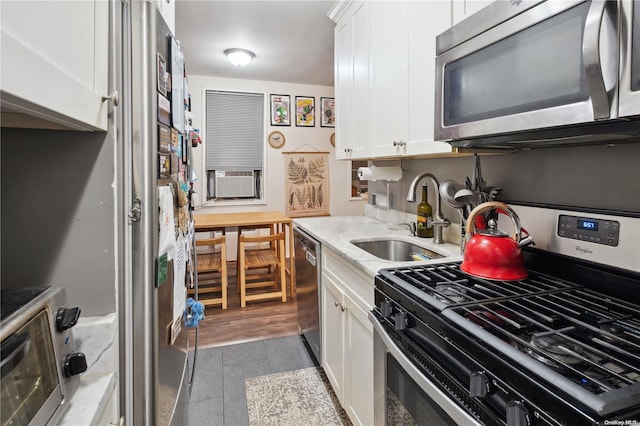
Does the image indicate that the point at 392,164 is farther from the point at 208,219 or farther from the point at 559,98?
the point at 208,219

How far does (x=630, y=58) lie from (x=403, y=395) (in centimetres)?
104

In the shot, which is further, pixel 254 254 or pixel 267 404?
pixel 254 254

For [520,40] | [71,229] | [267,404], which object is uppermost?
[520,40]

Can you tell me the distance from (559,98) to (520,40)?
23cm

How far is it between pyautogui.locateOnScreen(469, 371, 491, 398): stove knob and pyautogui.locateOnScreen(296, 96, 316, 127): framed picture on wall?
4677 mm

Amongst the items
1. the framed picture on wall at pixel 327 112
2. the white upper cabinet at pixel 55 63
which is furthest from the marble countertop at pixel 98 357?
the framed picture on wall at pixel 327 112

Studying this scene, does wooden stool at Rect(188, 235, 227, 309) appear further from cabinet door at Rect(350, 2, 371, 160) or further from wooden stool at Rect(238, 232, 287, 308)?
cabinet door at Rect(350, 2, 371, 160)

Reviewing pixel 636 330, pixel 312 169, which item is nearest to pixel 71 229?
pixel 636 330

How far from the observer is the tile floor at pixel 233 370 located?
185cm

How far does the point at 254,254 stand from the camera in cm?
376

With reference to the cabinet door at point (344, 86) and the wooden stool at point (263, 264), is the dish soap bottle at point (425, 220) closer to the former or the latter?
the cabinet door at point (344, 86)

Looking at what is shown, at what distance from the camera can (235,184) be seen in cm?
484

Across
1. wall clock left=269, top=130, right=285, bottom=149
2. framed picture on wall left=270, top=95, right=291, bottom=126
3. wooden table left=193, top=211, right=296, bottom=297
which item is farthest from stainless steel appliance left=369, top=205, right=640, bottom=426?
framed picture on wall left=270, top=95, right=291, bottom=126

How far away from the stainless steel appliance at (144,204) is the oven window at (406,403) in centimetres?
73
